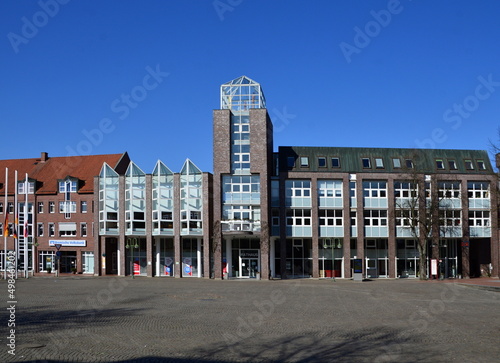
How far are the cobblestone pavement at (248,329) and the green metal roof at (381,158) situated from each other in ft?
80.9

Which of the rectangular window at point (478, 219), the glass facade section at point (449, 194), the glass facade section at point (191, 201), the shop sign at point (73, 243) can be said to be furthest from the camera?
the shop sign at point (73, 243)

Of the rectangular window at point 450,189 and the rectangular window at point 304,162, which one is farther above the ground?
the rectangular window at point 304,162

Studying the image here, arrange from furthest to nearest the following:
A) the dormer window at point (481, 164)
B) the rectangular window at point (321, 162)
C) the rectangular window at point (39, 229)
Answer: the rectangular window at point (39, 229) < the dormer window at point (481, 164) < the rectangular window at point (321, 162)

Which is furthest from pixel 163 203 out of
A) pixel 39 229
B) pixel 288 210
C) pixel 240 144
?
pixel 39 229

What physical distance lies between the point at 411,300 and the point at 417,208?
23886 millimetres

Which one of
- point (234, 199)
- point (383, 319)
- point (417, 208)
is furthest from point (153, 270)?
point (383, 319)

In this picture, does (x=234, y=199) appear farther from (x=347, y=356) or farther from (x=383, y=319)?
(x=347, y=356)

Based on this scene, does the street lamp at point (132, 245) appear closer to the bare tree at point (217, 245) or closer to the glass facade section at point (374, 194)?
the bare tree at point (217, 245)

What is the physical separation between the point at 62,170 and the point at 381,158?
35043mm

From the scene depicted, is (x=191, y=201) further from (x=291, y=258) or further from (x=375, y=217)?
(x=375, y=217)

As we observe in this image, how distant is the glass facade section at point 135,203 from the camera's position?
2195 inches

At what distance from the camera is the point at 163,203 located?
55.0m

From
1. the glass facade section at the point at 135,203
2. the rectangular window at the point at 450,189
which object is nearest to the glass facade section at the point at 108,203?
the glass facade section at the point at 135,203

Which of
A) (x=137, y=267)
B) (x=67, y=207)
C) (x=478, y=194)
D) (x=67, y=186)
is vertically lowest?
(x=137, y=267)
